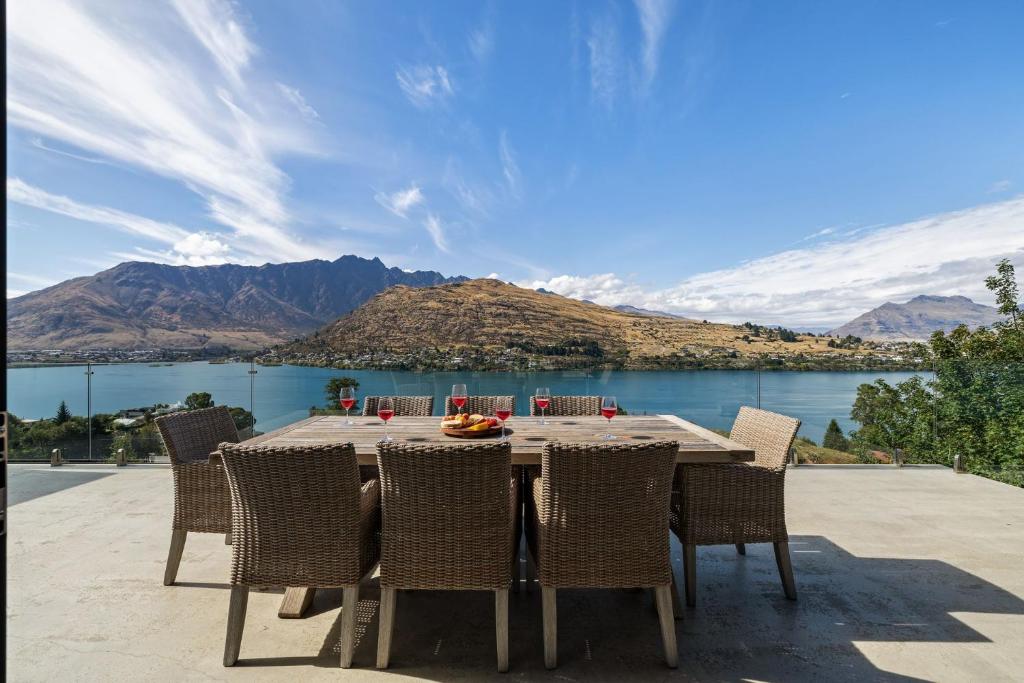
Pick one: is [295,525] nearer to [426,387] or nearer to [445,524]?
[445,524]

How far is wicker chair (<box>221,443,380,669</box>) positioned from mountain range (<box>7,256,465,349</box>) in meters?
4.61

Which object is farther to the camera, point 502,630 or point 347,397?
point 347,397

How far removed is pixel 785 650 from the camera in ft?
6.99

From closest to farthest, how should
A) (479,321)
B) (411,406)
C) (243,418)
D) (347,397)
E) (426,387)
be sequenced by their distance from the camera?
(347,397)
(411,406)
(426,387)
(243,418)
(479,321)

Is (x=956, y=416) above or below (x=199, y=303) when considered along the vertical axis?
below

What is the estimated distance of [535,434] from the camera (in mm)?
2770

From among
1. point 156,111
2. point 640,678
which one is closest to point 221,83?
point 156,111

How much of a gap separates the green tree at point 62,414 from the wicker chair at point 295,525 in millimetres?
5037

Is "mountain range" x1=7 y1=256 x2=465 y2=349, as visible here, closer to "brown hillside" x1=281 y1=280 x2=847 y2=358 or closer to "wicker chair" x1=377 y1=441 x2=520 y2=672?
"brown hillside" x1=281 y1=280 x2=847 y2=358

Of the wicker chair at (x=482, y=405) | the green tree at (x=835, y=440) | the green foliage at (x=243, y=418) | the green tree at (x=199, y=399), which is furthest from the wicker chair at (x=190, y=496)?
the green tree at (x=835, y=440)

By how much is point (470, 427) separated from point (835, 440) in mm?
4929

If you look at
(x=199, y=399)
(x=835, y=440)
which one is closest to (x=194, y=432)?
(x=199, y=399)

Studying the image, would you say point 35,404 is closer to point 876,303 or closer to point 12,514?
point 12,514

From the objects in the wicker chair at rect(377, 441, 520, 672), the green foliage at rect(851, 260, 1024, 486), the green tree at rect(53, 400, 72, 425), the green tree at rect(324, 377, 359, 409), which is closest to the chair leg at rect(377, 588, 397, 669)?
the wicker chair at rect(377, 441, 520, 672)
